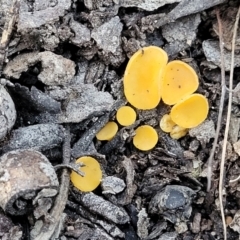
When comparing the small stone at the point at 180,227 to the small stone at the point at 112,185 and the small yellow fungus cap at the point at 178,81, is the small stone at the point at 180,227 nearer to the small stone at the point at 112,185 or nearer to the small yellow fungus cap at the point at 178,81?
the small stone at the point at 112,185

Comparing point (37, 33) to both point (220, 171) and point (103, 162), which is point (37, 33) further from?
point (220, 171)

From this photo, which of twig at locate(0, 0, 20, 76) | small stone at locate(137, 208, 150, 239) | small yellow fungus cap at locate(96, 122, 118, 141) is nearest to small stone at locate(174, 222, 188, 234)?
small stone at locate(137, 208, 150, 239)

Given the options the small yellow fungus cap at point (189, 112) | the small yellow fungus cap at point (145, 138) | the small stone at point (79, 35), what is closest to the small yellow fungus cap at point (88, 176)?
the small yellow fungus cap at point (145, 138)

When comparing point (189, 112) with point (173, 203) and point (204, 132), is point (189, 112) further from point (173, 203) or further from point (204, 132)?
point (173, 203)

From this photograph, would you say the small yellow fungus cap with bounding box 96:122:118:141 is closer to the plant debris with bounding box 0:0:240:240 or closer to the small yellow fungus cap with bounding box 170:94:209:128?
the plant debris with bounding box 0:0:240:240

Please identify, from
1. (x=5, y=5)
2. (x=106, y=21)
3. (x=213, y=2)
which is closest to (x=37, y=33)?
(x=5, y=5)

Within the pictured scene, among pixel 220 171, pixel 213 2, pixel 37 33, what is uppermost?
pixel 213 2

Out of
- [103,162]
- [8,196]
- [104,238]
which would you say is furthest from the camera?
[103,162]
